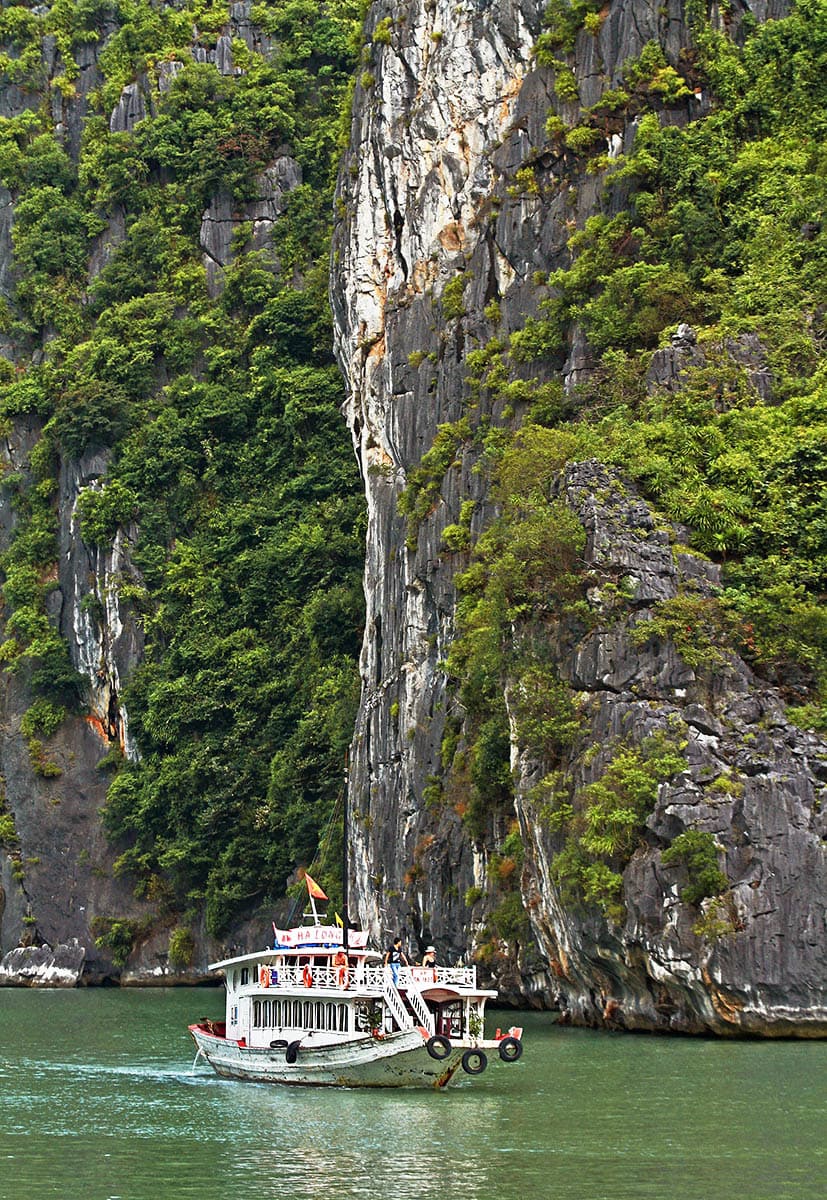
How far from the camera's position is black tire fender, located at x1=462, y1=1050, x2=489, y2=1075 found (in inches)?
1090

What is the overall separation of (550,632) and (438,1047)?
1146 centimetres

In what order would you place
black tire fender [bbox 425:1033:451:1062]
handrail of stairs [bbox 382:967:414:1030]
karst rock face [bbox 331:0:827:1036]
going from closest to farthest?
black tire fender [bbox 425:1033:451:1062]
handrail of stairs [bbox 382:967:414:1030]
karst rock face [bbox 331:0:827:1036]

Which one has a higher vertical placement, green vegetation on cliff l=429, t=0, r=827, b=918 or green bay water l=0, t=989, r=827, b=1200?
green vegetation on cliff l=429, t=0, r=827, b=918

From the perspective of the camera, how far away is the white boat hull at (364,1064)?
27516 millimetres

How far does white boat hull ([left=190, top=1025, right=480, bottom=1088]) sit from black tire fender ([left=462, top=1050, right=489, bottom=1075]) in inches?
5.0

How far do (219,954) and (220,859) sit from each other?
342 centimetres

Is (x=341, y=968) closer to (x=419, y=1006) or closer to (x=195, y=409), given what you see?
(x=419, y=1006)

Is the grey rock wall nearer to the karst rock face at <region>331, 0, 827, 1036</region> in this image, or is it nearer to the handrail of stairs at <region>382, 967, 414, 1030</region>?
the karst rock face at <region>331, 0, 827, 1036</region>

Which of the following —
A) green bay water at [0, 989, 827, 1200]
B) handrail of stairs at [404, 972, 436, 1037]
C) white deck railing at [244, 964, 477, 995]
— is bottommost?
green bay water at [0, 989, 827, 1200]

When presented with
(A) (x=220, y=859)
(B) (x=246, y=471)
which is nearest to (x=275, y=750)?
(A) (x=220, y=859)

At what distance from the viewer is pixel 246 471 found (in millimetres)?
70250

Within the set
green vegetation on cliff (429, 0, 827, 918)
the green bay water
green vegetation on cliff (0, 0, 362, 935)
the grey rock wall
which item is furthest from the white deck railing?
green vegetation on cliff (0, 0, 362, 935)

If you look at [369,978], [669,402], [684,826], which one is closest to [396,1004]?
[369,978]

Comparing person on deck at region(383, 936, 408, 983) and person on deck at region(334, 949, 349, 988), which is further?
person on deck at region(334, 949, 349, 988)
